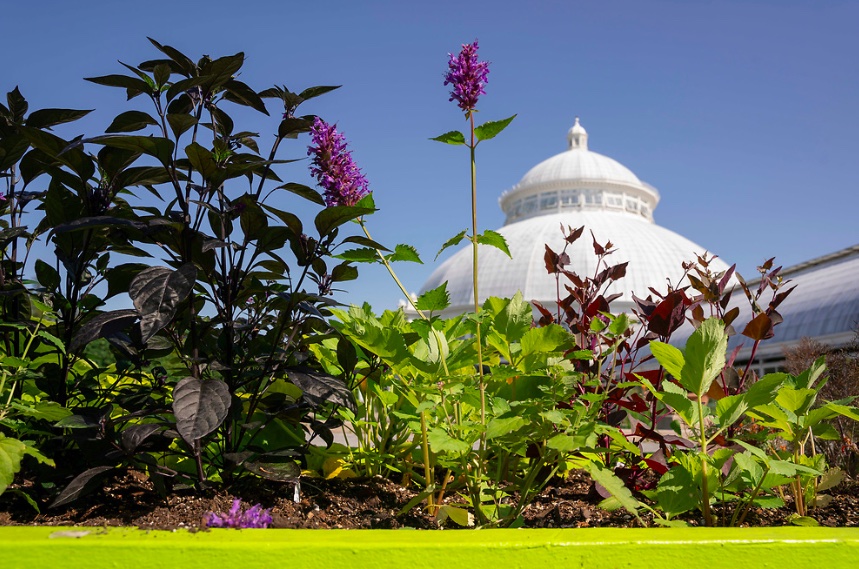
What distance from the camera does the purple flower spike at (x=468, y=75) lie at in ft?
6.08

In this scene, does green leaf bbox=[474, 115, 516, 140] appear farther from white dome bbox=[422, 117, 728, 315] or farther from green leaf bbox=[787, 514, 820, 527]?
white dome bbox=[422, 117, 728, 315]

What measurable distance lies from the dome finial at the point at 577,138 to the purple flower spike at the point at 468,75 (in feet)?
179

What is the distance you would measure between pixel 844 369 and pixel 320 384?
2279 millimetres

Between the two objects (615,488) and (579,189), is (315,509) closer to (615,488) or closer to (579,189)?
(615,488)

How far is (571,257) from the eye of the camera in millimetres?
41281

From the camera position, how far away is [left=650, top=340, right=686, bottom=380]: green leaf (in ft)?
5.39

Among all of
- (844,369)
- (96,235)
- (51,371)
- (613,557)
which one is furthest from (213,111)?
(844,369)

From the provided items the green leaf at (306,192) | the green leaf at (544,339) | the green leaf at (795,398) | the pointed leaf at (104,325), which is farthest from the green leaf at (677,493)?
the pointed leaf at (104,325)

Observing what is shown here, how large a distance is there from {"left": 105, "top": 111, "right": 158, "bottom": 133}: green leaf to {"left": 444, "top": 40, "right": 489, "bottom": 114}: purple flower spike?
33.6 inches

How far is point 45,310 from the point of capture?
6.61 feet

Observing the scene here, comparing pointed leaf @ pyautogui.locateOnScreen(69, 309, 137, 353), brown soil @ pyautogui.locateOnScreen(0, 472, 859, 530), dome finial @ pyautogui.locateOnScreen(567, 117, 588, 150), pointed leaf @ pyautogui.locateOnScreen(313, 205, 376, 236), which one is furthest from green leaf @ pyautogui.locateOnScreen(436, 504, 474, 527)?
dome finial @ pyautogui.locateOnScreen(567, 117, 588, 150)

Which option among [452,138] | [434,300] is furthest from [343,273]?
[452,138]

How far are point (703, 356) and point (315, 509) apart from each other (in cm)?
114

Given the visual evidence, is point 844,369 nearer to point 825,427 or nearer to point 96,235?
point 825,427
